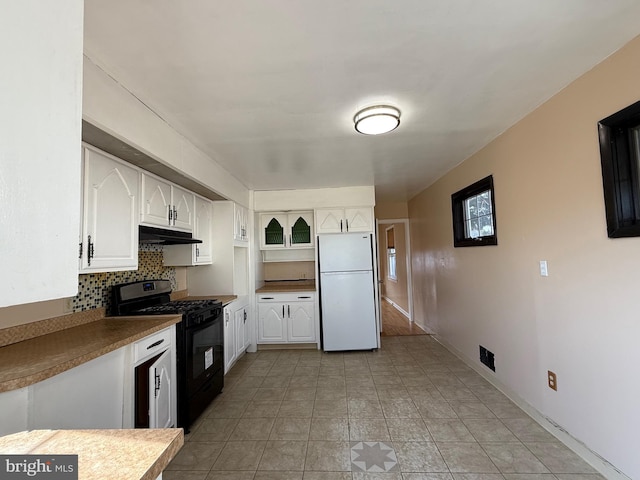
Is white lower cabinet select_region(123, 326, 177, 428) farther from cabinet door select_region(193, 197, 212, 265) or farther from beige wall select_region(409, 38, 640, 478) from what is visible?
beige wall select_region(409, 38, 640, 478)

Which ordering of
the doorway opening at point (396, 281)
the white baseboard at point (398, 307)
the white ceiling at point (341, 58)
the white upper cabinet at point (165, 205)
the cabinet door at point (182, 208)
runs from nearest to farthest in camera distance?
the white ceiling at point (341, 58) < the white upper cabinet at point (165, 205) < the cabinet door at point (182, 208) < the doorway opening at point (396, 281) < the white baseboard at point (398, 307)

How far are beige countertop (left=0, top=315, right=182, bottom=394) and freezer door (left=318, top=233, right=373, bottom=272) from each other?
2.26 m

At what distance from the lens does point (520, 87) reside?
1.91m

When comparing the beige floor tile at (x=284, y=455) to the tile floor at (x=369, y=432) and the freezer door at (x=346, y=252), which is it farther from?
the freezer door at (x=346, y=252)

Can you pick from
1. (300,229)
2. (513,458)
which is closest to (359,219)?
(300,229)

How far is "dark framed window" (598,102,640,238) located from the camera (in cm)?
158

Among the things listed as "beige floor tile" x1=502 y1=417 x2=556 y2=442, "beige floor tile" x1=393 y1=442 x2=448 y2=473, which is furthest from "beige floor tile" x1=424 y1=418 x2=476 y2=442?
"beige floor tile" x1=502 y1=417 x2=556 y2=442

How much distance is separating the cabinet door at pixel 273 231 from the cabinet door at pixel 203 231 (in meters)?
1.12

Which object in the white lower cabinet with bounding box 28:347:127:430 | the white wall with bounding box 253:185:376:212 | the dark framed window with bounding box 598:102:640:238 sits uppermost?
the white wall with bounding box 253:185:376:212

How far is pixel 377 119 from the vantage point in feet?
7.02

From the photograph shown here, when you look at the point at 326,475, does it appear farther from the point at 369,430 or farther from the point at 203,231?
the point at 203,231

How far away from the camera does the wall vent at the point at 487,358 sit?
2.95 meters

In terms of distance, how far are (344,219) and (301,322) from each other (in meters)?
1.58

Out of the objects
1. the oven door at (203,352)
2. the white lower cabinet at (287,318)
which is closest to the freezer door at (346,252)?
the white lower cabinet at (287,318)
